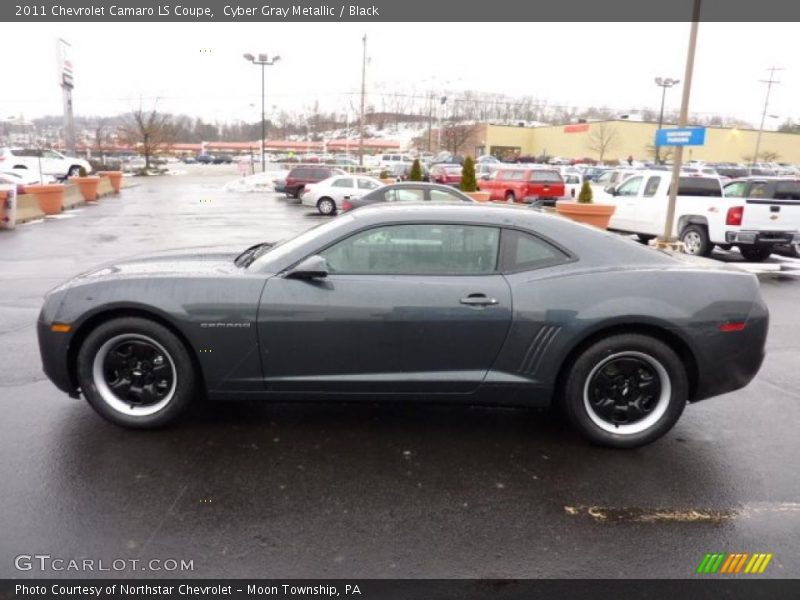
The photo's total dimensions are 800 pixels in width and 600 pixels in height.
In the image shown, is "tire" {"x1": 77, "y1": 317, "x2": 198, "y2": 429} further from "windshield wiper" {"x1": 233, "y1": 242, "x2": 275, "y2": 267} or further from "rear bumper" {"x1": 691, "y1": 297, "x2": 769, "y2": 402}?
"rear bumper" {"x1": 691, "y1": 297, "x2": 769, "y2": 402}

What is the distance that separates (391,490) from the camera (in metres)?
3.31

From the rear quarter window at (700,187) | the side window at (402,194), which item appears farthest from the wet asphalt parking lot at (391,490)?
the side window at (402,194)

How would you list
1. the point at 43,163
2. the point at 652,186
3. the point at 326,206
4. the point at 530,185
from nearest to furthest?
the point at 652,186 → the point at 326,206 → the point at 530,185 → the point at 43,163

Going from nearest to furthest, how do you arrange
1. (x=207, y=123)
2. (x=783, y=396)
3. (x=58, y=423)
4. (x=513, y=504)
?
(x=513, y=504) < (x=58, y=423) < (x=783, y=396) < (x=207, y=123)

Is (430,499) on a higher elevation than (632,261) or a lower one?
lower

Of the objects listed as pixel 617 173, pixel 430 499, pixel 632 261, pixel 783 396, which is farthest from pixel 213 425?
pixel 617 173

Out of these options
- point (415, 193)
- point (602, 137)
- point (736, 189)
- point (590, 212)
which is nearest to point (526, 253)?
point (415, 193)

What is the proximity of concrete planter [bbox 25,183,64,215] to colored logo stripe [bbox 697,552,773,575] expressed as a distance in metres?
20.4

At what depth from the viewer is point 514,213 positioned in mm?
4113

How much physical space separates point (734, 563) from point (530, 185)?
870 inches

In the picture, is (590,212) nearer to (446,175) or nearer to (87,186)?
(446,175)
